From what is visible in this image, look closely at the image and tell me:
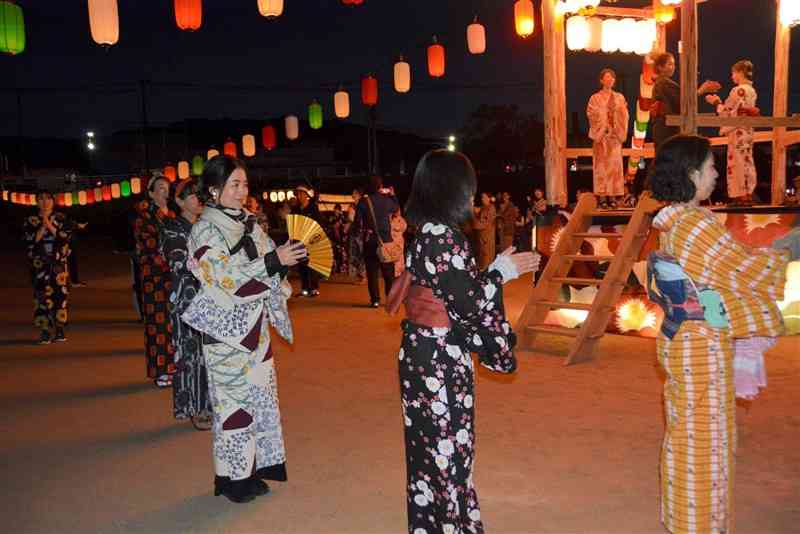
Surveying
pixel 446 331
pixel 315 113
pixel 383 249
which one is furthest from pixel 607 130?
pixel 315 113

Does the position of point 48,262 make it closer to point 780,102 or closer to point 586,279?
point 586,279

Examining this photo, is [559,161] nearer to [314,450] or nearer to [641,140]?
[641,140]

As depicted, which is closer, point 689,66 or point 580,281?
point 689,66

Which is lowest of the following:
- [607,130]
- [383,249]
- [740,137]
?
[383,249]

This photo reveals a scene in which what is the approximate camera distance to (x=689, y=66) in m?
6.54

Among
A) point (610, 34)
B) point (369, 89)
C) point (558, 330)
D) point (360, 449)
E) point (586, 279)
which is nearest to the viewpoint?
point (360, 449)

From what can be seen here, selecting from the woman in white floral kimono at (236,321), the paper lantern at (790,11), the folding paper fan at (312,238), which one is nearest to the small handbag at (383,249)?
the paper lantern at (790,11)

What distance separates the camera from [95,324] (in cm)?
1048

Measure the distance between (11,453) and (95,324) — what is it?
579 centimetres

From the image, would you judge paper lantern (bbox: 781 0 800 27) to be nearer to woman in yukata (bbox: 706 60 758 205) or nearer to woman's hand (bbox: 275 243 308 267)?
woman in yukata (bbox: 706 60 758 205)

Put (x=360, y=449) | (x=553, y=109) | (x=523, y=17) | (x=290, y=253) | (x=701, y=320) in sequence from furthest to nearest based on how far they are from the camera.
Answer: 1. (x=523, y=17)
2. (x=553, y=109)
3. (x=360, y=449)
4. (x=290, y=253)
5. (x=701, y=320)

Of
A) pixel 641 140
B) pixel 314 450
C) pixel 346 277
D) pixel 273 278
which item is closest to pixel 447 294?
pixel 273 278

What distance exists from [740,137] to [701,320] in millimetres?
6699

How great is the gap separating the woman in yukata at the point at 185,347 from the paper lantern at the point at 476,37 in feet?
31.7
